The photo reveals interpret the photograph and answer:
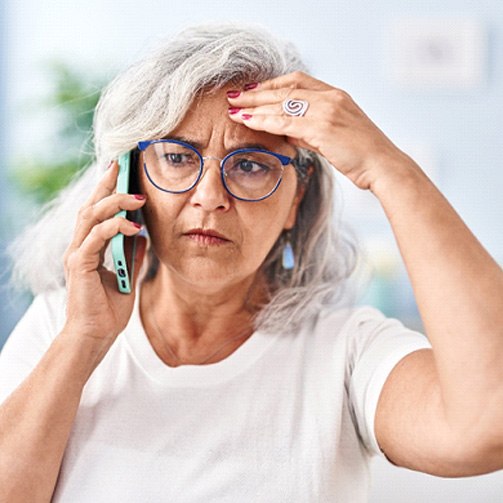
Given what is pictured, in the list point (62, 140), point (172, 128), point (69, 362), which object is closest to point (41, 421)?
point (69, 362)

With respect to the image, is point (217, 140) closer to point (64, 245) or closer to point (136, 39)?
point (64, 245)

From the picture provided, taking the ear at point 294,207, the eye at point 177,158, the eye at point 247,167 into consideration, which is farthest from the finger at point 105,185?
the ear at point 294,207

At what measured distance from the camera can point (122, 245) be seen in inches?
53.3

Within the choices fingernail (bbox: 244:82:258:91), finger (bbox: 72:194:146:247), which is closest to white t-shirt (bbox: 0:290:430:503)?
finger (bbox: 72:194:146:247)

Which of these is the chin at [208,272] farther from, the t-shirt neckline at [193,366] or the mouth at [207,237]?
the t-shirt neckline at [193,366]

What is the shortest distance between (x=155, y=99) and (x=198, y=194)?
0.16m

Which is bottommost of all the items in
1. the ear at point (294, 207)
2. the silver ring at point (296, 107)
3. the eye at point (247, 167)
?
the ear at point (294, 207)

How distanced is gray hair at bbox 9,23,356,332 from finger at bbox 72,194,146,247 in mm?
89

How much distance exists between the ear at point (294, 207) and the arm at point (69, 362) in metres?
0.30

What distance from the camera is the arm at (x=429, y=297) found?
3.63 feet

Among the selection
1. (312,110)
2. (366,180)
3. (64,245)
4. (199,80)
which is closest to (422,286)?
(366,180)

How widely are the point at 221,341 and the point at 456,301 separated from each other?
1.66 feet

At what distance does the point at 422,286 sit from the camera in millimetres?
1144

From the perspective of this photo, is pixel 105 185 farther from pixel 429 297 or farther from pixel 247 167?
pixel 429 297
